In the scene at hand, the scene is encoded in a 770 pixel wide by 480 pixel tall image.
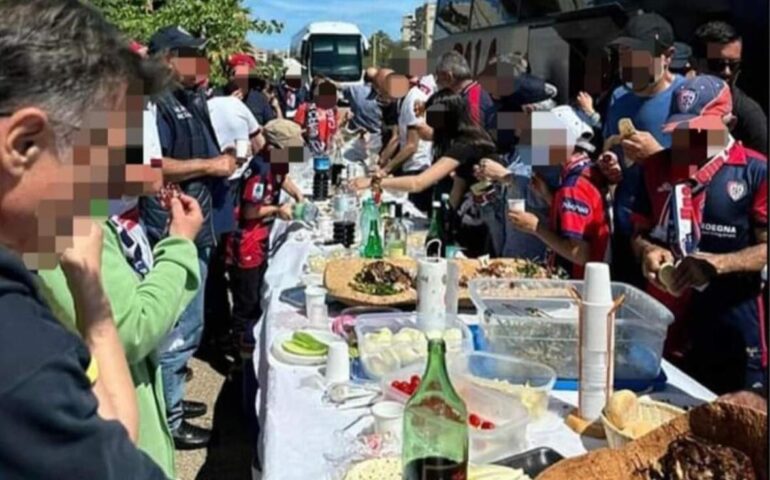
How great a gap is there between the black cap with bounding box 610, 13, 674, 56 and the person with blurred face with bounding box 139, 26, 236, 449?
7.10ft

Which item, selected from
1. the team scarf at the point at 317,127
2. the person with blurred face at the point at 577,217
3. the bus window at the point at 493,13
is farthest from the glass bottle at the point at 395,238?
the bus window at the point at 493,13

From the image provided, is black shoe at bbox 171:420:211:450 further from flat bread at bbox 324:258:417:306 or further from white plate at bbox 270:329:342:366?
white plate at bbox 270:329:342:366

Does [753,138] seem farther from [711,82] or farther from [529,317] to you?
[529,317]

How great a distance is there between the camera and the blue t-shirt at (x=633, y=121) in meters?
3.22

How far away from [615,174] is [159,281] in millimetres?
2091

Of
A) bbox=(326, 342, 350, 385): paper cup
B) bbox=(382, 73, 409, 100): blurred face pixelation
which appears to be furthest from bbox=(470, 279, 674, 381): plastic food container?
bbox=(382, 73, 409, 100): blurred face pixelation

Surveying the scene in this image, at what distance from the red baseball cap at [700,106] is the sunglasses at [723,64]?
125 centimetres

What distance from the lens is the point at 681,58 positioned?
14.4 feet

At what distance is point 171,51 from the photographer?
4316mm

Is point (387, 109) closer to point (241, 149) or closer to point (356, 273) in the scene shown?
point (241, 149)

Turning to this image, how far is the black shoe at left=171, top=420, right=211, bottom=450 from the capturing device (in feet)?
13.1

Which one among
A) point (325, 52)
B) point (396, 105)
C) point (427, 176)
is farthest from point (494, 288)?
point (325, 52)

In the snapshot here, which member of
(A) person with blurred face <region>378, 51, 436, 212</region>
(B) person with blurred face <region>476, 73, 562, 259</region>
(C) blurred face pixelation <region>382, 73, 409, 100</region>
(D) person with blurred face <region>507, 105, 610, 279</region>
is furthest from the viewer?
(C) blurred face pixelation <region>382, 73, 409, 100</region>

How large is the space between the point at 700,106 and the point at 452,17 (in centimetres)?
980
